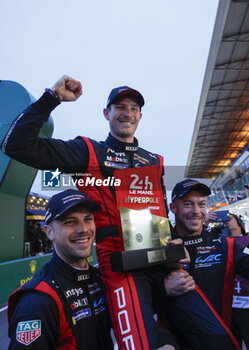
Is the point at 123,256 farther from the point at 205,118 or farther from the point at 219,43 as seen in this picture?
the point at 205,118

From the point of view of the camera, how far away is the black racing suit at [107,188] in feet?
4.74

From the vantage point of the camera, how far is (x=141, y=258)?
58.7 inches

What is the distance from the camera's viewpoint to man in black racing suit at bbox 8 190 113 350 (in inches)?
59.4

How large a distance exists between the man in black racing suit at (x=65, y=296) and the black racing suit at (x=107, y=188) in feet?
0.52

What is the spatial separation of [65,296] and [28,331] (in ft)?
0.96

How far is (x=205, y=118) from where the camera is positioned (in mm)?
22609

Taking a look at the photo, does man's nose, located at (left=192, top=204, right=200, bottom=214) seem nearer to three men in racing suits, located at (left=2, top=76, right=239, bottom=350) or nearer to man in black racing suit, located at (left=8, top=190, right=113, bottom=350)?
three men in racing suits, located at (left=2, top=76, right=239, bottom=350)

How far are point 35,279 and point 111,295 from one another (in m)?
0.56

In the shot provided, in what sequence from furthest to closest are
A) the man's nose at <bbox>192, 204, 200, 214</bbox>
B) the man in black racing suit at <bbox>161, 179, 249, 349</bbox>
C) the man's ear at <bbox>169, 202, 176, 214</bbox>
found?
the man's ear at <bbox>169, 202, 176, 214</bbox> → the man's nose at <bbox>192, 204, 200, 214</bbox> → the man in black racing suit at <bbox>161, 179, 249, 349</bbox>

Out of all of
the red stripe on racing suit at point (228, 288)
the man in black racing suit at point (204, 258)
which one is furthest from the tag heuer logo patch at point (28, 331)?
the red stripe on racing suit at point (228, 288)

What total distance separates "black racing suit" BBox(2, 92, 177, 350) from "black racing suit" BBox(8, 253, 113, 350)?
0.24 m

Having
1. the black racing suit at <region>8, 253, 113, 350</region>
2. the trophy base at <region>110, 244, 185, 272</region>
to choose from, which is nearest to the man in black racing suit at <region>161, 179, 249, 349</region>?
the trophy base at <region>110, 244, 185, 272</region>

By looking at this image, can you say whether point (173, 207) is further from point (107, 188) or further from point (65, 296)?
point (65, 296)

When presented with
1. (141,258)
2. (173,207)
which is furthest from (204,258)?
(141,258)
